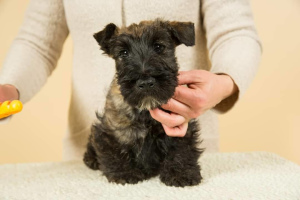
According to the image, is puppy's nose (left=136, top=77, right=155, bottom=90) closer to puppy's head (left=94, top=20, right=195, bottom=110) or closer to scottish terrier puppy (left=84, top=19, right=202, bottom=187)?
puppy's head (left=94, top=20, right=195, bottom=110)

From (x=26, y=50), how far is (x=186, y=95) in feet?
3.79

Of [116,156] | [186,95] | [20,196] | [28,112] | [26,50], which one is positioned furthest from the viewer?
[28,112]

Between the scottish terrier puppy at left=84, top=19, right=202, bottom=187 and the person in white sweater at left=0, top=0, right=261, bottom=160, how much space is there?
0.44 feet

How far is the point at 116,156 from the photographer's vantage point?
73.7 inches

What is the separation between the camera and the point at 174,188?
1713 millimetres

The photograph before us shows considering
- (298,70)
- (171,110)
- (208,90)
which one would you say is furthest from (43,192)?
(298,70)

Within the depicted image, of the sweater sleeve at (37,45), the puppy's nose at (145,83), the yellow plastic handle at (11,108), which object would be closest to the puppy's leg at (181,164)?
the puppy's nose at (145,83)

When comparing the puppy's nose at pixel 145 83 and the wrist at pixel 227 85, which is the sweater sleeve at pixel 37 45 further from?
the wrist at pixel 227 85

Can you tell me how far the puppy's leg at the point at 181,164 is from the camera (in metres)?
1.75

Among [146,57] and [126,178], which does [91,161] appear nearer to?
[126,178]

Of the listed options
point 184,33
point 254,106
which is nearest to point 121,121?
point 184,33

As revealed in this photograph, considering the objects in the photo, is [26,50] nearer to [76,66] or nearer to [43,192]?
[76,66]

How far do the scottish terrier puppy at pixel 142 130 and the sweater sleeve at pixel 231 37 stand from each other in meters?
0.36

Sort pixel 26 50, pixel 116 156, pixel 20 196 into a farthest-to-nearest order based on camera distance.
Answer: pixel 26 50
pixel 116 156
pixel 20 196
